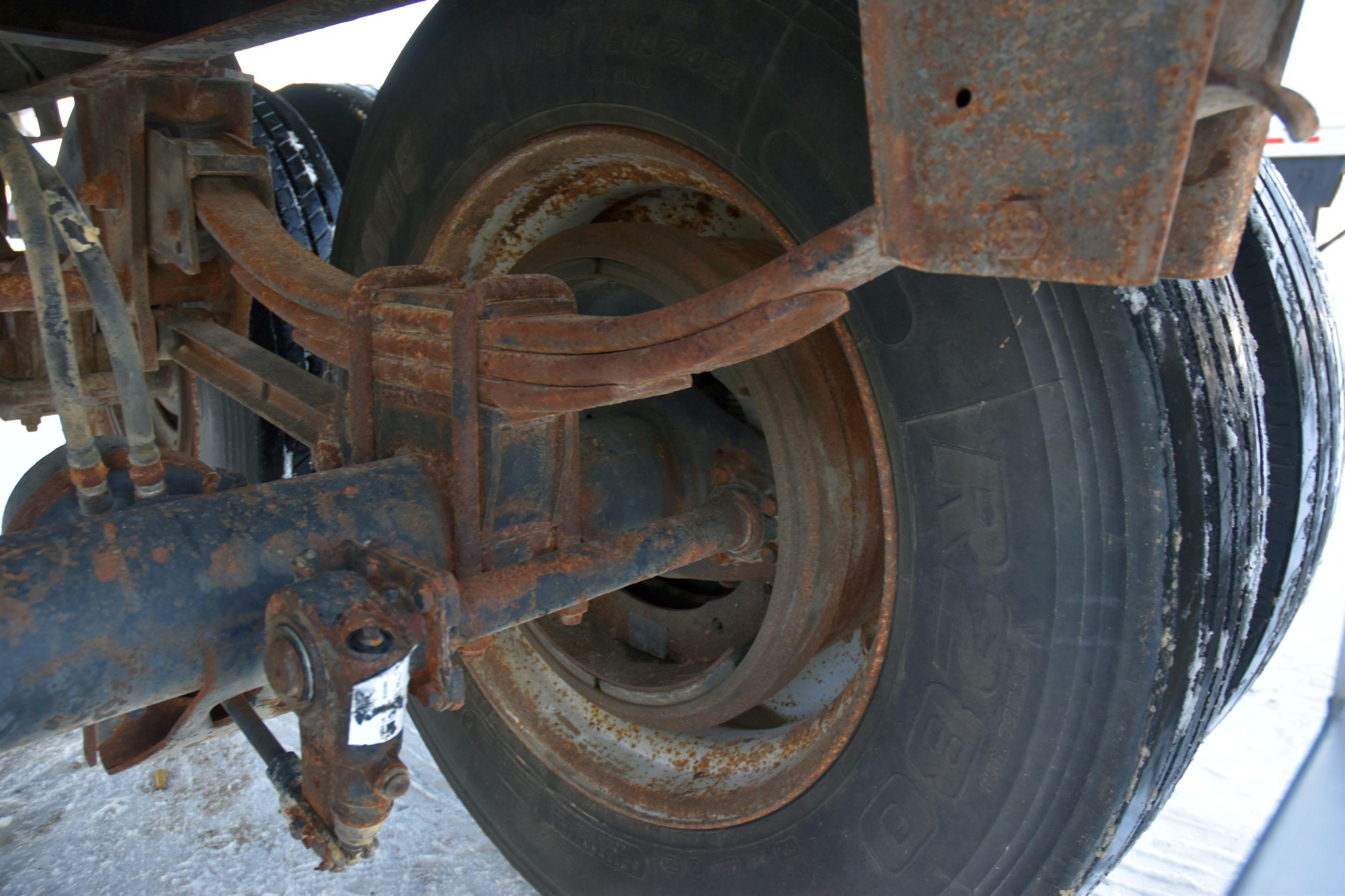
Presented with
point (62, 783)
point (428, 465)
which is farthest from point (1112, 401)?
point (62, 783)

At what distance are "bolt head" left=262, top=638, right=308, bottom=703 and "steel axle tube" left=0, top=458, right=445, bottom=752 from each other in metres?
0.11

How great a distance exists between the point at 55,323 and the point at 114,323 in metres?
0.06

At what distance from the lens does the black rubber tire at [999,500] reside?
2.96 feet

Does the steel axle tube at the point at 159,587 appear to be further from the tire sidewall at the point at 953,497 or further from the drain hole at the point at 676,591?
the drain hole at the point at 676,591

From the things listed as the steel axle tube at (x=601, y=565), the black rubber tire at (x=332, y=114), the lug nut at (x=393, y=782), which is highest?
the black rubber tire at (x=332, y=114)

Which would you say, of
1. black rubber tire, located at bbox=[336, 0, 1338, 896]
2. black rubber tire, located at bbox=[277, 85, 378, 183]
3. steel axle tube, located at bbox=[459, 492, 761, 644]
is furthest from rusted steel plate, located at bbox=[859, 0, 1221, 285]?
black rubber tire, located at bbox=[277, 85, 378, 183]

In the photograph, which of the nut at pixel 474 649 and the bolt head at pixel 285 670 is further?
the nut at pixel 474 649

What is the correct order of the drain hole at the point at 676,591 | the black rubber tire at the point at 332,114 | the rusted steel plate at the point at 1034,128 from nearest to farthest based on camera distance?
the rusted steel plate at the point at 1034,128
the drain hole at the point at 676,591
the black rubber tire at the point at 332,114

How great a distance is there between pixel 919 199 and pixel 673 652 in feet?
3.78

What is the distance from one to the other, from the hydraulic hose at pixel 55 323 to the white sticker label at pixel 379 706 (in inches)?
20.7

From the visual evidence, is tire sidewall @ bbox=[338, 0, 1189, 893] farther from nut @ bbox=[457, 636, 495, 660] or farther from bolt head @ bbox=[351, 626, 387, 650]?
bolt head @ bbox=[351, 626, 387, 650]

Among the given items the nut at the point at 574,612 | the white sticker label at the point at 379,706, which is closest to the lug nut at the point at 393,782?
the white sticker label at the point at 379,706

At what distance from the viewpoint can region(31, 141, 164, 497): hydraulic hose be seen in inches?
43.4

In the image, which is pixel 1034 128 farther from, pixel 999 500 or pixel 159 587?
pixel 159 587
